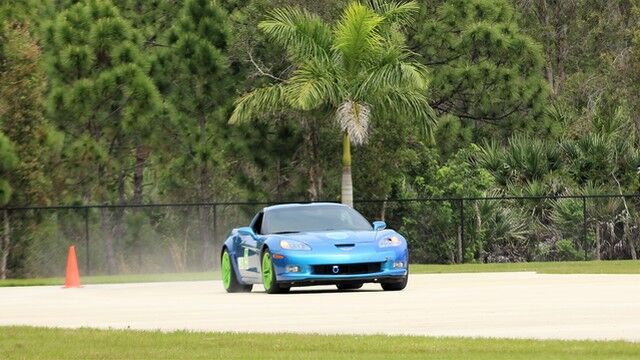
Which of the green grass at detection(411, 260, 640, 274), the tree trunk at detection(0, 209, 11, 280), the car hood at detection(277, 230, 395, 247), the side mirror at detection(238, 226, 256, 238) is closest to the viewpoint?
the car hood at detection(277, 230, 395, 247)

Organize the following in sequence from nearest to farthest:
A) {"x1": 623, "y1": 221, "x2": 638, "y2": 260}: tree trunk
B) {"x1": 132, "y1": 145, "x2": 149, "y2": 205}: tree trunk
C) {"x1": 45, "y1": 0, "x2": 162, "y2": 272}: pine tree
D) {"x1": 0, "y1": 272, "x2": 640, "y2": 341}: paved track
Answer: {"x1": 0, "y1": 272, "x2": 640, "y2": 341}: paved track < {"x1": 45, "y1": 0, "x2": 162, "y2": 272}: pine tree < {"x1": 623, "y1": 221, "x2": 638, "y2": 260}: tree trunk < {"x1": 132, "y1": 145, "x2": 149, "y2": 205}: tree trunk

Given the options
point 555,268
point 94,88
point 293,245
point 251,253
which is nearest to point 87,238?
point 94,88

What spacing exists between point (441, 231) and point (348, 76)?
19.6ft

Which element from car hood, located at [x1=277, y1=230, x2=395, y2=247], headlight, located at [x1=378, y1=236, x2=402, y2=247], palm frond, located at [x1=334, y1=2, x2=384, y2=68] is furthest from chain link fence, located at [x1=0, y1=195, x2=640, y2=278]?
headlight, located at [x1=378, y1=236, x2=402, y2=247]

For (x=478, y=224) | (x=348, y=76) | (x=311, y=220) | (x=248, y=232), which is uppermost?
(x=348, y=76)

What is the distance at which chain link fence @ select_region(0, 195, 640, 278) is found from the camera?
146 ft

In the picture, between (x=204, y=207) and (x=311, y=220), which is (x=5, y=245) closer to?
(x=204, y=207)

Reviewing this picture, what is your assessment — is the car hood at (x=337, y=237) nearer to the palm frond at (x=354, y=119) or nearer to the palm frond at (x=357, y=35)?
the palm frond at (x=354, y=119)

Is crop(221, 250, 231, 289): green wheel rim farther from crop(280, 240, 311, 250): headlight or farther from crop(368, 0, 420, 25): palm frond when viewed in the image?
crop(368, 0, 420, 25): palm frond

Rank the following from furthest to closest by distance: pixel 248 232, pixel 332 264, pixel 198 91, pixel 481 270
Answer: pixel 198 91
pixel 481 270
pixel 248 232
pixel 332 264

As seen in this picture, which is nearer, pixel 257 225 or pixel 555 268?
pixel 257 225

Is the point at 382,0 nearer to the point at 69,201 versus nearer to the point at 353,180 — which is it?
the point at 353,180

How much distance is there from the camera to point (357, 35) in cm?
4212

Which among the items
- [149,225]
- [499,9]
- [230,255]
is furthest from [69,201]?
[230,255]
